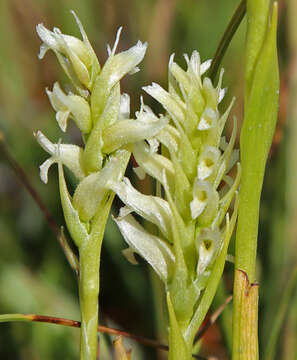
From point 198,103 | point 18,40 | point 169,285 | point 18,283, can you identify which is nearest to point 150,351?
point 18,283

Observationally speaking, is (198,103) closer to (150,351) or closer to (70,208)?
(70,208)

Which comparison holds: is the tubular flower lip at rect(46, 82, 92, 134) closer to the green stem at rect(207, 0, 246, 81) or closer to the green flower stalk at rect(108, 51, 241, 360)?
the green flower stalk at rect(108, 51, 241, 360)

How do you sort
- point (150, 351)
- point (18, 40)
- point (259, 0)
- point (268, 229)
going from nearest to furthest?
point (259, 0), point (150, 351), point (268, 229), point (18, 40)

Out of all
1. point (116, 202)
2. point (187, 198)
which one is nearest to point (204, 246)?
point (187, 198)

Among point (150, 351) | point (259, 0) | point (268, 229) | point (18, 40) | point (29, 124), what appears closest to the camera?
point (259, 0)

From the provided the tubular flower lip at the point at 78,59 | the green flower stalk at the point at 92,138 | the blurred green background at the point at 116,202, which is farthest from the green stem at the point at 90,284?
the blurred green background at the point at 116,202

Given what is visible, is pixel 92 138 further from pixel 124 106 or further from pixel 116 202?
pixel 116 202
